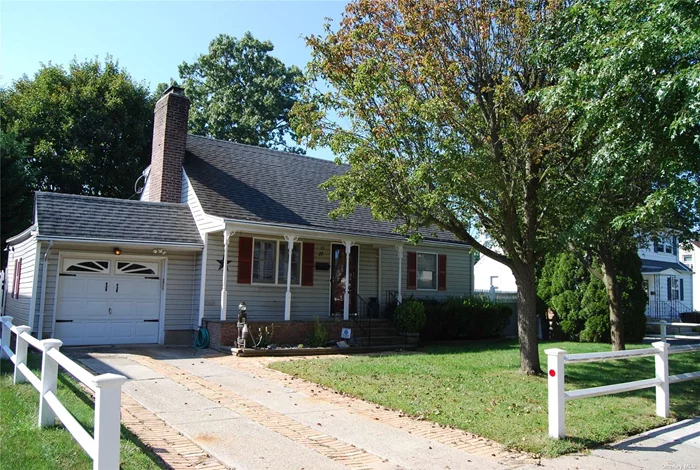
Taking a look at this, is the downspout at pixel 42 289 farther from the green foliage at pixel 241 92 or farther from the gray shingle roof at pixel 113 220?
the green foliage at pixel 241 92

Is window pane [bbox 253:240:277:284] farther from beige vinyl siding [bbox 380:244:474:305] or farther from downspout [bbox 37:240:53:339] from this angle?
downspout [bbox 37:240:53:339]

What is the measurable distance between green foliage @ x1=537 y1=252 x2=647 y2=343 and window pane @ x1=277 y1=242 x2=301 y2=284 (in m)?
8.49

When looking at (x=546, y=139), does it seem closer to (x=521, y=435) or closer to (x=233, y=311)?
(x=521, y=435)

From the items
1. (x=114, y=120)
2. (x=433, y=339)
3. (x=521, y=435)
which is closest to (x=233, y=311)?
(x=433, y=339)

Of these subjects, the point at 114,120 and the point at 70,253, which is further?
the point at 114,120

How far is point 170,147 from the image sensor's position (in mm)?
16609

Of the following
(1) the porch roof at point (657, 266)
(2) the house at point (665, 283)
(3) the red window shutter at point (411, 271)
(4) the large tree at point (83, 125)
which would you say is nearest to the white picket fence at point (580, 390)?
(3) the red window shutter at point (411, 271)

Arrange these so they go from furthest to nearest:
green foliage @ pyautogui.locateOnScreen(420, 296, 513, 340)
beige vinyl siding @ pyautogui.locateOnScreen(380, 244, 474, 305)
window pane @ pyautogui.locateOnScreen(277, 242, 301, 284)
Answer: beige vinyl siding @ pyautogui.locateOnScreen(380, 244, 474, 305), green foliage @ pyautogui.locateOnScreen(420, 296, 513, 340), window pane @ pyautogui.locateOnScreen(277, 242, 301, 284)

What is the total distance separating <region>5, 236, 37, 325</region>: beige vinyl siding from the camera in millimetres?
13920

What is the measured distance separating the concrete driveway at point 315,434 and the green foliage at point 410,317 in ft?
21.7

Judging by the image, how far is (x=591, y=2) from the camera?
29.0ft

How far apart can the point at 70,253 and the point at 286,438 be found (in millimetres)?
9843

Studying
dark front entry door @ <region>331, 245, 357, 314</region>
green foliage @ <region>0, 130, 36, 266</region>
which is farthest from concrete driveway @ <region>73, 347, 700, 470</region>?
green foliage @ <region>0, 130, 36, 266</region>

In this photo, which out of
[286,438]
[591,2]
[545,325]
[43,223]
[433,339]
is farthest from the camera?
[545,325]
